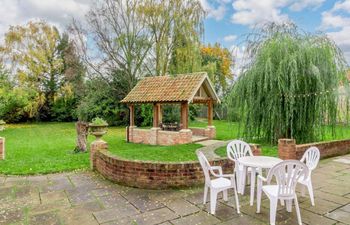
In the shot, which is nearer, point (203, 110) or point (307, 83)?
point (307, 83)

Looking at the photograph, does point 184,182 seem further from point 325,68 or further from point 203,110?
point 203,110

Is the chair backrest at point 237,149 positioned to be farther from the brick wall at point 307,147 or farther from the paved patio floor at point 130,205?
the brick wall at point 307,147

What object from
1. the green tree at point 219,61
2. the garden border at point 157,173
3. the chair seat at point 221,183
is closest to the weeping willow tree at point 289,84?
the garden border at point 157,173

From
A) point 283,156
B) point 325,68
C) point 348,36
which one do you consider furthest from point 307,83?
point 348,36

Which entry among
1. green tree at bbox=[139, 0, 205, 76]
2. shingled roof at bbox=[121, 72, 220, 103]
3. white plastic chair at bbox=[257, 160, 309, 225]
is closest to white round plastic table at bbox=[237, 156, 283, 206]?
white plastic chair at bbox=[257, 160, 309, 225]

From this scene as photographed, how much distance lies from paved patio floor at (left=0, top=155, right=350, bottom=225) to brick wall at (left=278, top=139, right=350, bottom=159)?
115 centimetres

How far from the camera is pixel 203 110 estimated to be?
26.2 metres

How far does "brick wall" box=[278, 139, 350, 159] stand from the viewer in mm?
6402

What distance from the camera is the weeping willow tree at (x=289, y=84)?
7844 millimetres

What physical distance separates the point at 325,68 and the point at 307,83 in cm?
69

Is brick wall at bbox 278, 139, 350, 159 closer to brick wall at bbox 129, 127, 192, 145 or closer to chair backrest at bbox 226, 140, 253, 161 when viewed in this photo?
chair backrest at bbox 226, 140, 253, 161

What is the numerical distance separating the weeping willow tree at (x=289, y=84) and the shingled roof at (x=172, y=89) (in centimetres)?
264

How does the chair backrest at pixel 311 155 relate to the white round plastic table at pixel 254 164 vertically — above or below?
above

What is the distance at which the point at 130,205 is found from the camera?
12.8 ft
